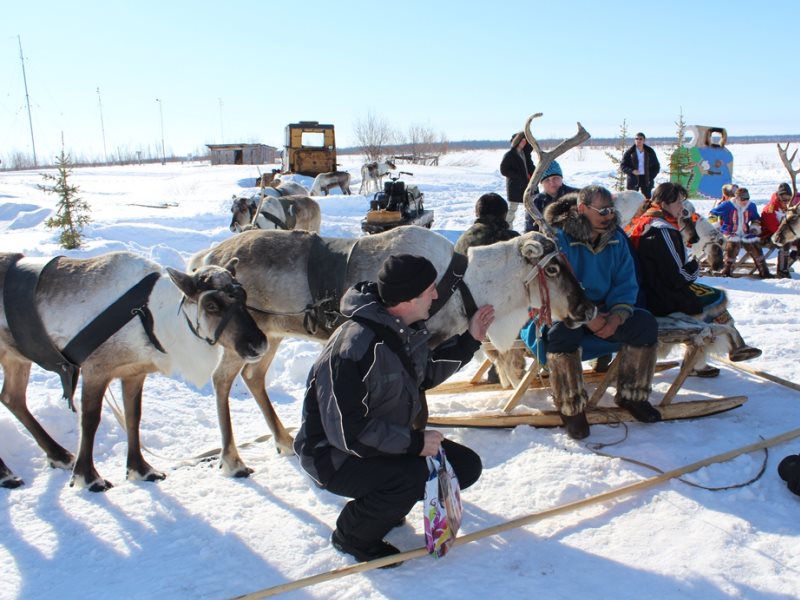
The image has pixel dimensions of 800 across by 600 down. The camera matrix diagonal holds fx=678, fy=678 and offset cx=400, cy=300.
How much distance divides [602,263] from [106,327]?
2.95 metres

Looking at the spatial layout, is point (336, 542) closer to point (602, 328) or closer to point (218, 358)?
point (218, 358)

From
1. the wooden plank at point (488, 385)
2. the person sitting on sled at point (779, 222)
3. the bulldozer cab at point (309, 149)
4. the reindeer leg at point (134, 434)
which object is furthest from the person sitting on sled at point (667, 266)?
the bulldozer cab at point (309, 149)


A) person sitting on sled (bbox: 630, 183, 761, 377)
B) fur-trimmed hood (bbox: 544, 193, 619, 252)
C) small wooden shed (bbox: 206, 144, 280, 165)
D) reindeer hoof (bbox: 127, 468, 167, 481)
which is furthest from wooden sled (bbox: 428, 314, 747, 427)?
small wooden shed (bbox: 206, 144, 280, 165)

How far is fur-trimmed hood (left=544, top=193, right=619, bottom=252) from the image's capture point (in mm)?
4148

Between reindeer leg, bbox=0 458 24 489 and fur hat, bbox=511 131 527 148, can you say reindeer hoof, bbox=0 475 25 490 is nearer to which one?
reindeer leg, bbox=0 458 24 489

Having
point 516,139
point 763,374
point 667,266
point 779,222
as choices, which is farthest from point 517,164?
point 779,222

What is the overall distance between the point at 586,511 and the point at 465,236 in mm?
2412

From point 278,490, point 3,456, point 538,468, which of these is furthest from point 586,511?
point 3,456

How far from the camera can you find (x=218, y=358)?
4023mm

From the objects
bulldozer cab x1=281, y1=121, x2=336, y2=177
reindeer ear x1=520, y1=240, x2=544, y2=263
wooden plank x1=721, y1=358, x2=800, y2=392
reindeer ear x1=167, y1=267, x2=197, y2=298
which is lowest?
wooden plank x1=721, y1=358, x2=800, y2=392

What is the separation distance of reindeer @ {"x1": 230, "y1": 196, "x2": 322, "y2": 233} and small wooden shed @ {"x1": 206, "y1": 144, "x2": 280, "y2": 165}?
27.4m

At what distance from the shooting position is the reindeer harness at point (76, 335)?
383cm

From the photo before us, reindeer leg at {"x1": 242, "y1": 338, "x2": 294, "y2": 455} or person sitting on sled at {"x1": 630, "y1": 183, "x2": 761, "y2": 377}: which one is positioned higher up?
person sitting on sled at {"x1": 630, "y1": 183, "x2": 761, "y2": 377}

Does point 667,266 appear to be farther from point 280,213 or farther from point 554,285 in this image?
point 280,213
